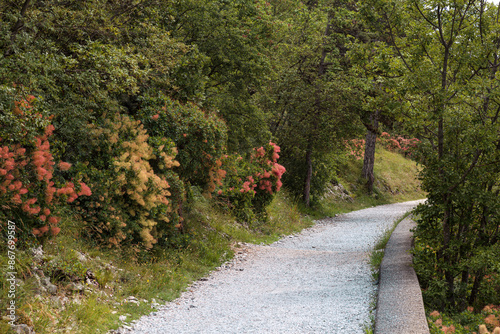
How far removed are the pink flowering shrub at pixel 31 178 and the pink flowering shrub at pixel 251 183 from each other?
5.45 m

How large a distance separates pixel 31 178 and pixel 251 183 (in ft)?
26.2

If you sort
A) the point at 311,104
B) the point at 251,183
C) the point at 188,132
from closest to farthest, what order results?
1. the point at 188,132
2. the point at 251,183
3. the point at 311,104

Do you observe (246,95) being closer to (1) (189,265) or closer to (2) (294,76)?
(2) (294,76)

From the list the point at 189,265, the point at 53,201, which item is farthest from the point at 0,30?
the point at 189,265

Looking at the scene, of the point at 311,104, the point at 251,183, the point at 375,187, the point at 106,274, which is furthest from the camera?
the point at 375,187

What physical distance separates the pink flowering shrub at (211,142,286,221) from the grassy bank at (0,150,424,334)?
0.69m

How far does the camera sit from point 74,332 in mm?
4613

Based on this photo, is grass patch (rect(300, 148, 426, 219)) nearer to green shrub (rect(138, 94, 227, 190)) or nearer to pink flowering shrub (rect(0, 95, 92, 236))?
green shrub (rect(138, 94, 227, 190))

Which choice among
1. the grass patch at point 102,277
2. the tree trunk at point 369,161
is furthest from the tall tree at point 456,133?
the tree trunk at point 369,161

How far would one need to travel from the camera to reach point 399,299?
18.0 feet

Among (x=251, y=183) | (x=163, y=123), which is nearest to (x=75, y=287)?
(x=163, y=123)

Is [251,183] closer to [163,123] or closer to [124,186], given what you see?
[163,123]

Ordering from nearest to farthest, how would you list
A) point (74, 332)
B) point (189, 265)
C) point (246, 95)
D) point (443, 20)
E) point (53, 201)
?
1. point (74, 332)
2. point (53, 201)
3. point (443, 20)
4. point (189, 265)
5. point (246, 95)

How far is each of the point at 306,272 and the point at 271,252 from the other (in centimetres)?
211
